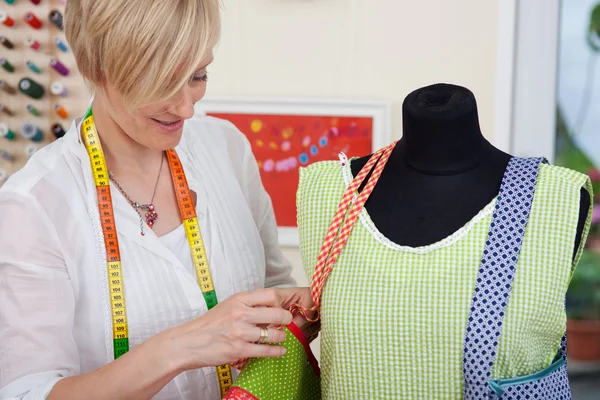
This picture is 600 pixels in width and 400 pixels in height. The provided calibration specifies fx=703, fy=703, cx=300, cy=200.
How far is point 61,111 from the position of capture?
8.34ft

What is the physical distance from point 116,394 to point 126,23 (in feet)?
1.98

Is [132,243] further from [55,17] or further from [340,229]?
[55,17]

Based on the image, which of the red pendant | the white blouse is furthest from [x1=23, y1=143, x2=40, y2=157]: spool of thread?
the red pendant

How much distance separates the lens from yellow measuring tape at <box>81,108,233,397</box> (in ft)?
4.17

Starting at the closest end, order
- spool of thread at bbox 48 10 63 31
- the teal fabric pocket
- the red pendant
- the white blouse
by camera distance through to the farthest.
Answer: the teal fabric pocket, the white blouse, the red pendant, spool of thread at bbox 48 10 63 31

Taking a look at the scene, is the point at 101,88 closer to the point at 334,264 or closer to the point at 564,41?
the point at 334,264

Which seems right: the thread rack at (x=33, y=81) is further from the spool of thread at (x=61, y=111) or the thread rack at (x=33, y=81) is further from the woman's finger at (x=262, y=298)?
the woman's finger at (x=262, y=298)

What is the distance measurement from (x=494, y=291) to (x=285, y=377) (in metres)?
0.39

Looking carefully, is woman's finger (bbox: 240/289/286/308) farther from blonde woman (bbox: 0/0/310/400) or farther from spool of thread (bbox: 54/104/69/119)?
spool of thread (bbox: 54/104/69/119)

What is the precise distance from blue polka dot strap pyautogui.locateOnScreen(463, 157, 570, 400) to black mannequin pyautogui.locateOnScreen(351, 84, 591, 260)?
0.17 ft

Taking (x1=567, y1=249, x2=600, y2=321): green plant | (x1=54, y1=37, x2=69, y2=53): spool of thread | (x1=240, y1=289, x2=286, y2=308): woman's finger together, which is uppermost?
(x1=54, y1=37, x2=69, y2=53): spool of thread

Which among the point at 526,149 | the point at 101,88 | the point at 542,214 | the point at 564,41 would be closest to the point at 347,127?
the point at 526,149

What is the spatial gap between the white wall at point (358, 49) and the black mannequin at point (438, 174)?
1.43 metres

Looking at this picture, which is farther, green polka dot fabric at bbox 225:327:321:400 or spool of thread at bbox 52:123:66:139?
spool of thread at bbox 52:123:66:139
